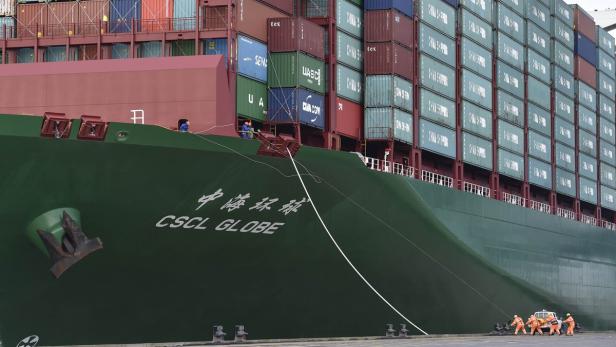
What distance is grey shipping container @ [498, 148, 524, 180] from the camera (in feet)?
146

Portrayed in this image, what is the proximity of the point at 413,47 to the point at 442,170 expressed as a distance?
600 centimetres

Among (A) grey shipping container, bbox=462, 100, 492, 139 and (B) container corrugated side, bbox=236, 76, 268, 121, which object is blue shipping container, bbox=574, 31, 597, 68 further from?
(B) container corrugated side, bbox=236, 76, 268, 121

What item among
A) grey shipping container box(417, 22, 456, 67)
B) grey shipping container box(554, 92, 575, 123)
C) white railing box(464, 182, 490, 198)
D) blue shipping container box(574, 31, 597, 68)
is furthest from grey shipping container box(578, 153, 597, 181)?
grey shipping container box(417, 22, 456, 67)

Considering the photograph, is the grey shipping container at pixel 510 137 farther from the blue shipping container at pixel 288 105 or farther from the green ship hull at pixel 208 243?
the blue shipping container at pixel 288 105

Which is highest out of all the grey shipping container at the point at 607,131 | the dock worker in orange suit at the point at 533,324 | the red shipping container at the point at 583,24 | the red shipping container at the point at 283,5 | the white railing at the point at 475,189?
the red shipping container at the point at 583,24

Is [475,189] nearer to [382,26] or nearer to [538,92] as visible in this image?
[382,26]

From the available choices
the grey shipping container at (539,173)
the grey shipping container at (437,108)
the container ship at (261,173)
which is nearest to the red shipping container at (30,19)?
the container ship at (261,173)

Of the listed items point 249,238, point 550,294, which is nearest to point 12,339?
point 249,238

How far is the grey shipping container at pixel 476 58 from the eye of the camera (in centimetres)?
4206

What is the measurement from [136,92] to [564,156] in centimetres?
3233

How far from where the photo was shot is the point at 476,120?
139ft

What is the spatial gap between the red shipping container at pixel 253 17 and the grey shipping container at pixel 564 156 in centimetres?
2496

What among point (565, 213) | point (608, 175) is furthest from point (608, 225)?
point (565, 213)

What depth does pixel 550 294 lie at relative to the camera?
45094 millimetres
